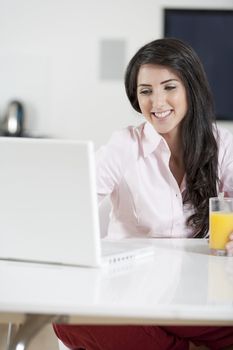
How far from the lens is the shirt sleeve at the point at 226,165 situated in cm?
213

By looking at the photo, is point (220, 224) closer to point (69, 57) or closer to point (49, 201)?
point (49, 201)

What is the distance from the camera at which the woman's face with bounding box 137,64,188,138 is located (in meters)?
2.06

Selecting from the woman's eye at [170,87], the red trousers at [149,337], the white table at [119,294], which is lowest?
the red trousers at [149,337]

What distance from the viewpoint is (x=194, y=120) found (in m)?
2.15

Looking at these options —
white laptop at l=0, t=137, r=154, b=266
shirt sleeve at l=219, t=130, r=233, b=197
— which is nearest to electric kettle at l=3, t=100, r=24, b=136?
shirt sleeve at l=219, t=130, r=233, b=197

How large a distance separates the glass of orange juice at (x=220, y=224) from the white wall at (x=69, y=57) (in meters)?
3.42

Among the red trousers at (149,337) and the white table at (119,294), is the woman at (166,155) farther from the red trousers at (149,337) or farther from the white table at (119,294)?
the white table at (119,294)

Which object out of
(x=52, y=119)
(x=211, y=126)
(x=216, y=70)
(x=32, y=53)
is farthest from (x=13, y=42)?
(x=211, y=126)

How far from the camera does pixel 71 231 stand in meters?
1.27

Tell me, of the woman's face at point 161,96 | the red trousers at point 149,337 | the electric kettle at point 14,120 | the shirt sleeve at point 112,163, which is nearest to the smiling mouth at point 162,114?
the woman's face at point 161,96

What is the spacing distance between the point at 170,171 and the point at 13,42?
10.3 feet

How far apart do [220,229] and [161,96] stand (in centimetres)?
64

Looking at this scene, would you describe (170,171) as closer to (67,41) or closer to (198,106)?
(198,106)

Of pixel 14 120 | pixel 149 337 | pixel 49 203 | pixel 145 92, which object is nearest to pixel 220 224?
pixel 149 337
